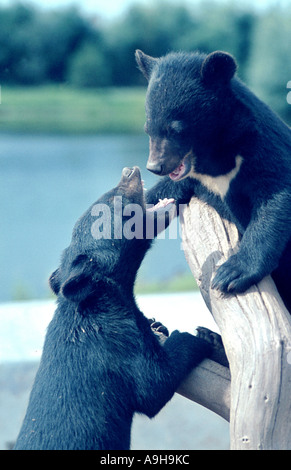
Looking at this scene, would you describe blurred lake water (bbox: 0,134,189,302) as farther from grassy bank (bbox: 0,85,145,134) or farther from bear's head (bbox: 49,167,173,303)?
bear's head (bbox: 49,167,173,303)

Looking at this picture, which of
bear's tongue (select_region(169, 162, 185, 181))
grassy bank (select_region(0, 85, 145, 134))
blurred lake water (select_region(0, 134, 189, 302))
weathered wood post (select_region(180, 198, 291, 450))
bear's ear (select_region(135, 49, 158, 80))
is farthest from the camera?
grassy bank (select_region(0, 85, 145, 134))

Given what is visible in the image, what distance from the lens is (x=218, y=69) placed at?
2436 mm

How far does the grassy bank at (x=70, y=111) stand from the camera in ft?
41.5

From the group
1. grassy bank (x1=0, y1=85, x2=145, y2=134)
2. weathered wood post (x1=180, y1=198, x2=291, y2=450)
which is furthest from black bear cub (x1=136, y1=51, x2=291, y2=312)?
grassy bank (x1=0, y1=85, x2=145, y2=134)

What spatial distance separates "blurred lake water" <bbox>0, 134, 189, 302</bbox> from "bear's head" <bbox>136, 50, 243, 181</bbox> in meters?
3.61

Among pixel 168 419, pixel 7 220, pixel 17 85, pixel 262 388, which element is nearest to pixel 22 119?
pixel 7 220

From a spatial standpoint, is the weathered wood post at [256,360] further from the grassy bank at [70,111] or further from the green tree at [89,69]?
the grassy bank at [70,111]

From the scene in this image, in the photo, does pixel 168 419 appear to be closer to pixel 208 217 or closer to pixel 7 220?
pixel 208 217

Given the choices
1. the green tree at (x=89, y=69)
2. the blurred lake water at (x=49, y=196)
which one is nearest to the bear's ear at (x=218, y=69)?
the blurred lake water at (x=49, y=196)

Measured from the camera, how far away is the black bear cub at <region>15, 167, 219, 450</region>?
91.3 inches

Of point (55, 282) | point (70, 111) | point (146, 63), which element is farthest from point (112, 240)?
point (70, 111)

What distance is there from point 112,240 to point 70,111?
12628mm

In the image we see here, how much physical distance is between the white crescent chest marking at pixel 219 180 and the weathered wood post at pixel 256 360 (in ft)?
1.01

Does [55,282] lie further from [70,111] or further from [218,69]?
[70,111]
